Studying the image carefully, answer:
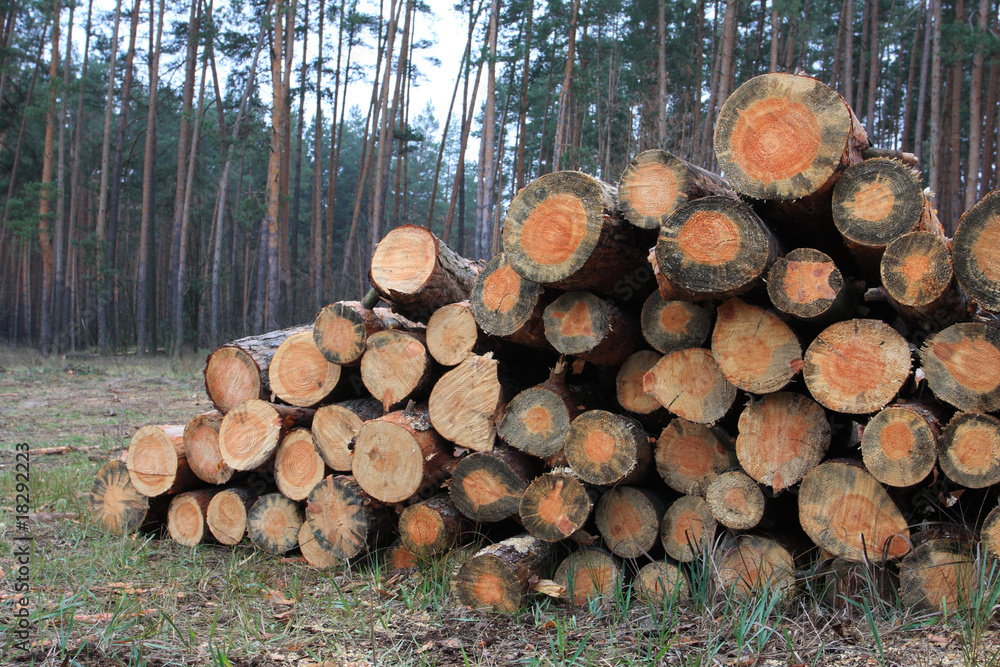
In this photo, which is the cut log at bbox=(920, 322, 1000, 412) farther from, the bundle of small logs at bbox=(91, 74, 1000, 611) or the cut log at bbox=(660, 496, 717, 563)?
the cut log at bbox=(660, 496, 717, 563)

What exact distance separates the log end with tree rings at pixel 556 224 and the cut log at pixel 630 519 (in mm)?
1044

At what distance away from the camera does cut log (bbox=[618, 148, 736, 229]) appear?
2.68 metres

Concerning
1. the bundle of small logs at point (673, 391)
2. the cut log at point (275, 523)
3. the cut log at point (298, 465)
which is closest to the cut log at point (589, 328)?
the bundle of small logs at point (673, 391)

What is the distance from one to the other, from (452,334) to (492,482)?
80 centimetres

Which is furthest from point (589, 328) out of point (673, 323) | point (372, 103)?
point (372, 103)

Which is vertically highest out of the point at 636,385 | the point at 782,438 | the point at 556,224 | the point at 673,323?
the point at 556,224

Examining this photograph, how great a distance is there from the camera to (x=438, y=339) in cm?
347

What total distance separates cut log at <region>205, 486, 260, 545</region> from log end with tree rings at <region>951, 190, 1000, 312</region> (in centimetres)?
364

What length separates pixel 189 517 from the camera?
13.1 feet

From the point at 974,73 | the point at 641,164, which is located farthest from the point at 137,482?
the point at 974,73

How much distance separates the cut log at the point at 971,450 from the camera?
2195mm

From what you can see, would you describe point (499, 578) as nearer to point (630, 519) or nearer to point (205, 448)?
point (630, 519)

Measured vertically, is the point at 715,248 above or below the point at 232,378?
above

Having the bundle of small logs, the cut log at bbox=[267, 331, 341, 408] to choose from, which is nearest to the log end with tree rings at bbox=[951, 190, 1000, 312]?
the bundle of small logs
